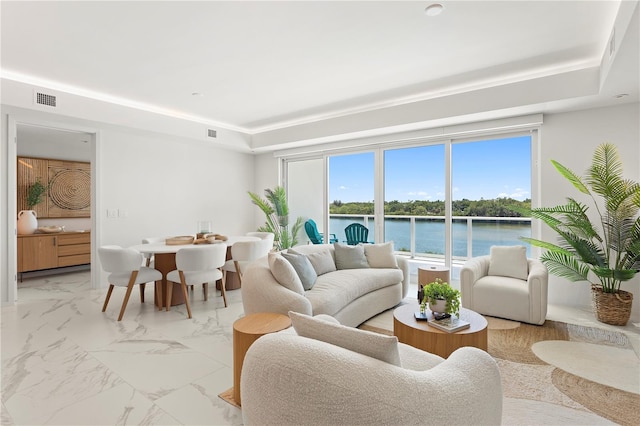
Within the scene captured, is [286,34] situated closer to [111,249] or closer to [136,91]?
[136,91]

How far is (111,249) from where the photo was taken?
375 centimetres

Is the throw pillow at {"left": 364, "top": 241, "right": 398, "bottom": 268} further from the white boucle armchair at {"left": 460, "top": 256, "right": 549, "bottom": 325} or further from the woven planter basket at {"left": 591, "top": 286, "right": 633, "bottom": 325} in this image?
the woven planter basket at {"left": 591, "top": 286, "right": 633, "bottom": 325}

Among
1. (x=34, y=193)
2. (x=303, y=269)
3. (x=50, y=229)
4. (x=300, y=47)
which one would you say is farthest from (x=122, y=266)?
(x=34, y=193)

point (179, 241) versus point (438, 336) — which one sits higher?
point (179, 241)

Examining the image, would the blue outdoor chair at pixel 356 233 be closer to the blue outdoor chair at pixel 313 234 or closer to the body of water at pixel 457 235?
the body of water at pixel 457 235

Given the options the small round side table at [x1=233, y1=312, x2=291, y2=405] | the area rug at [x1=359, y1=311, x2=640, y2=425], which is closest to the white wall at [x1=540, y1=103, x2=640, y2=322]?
the area rug at [x1=359, y1=311, x2=640, y2=425]

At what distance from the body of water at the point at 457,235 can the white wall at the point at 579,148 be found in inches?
27.6

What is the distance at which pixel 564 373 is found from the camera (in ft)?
8.32

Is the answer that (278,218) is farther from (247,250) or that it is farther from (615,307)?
(615,307)

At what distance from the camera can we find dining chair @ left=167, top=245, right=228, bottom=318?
3859mm

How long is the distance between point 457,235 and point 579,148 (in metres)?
1.92

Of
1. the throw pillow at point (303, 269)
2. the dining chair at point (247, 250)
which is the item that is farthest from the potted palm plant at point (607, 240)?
the dining chair at point (247, 250)

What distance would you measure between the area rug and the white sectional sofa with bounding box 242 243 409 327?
0.37 m

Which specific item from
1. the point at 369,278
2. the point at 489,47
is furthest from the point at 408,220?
the point at 489,47
